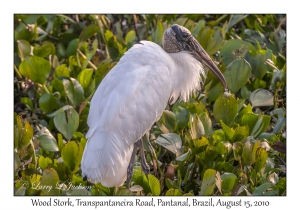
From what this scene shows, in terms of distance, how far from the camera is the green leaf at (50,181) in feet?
15.1

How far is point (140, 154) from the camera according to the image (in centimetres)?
529

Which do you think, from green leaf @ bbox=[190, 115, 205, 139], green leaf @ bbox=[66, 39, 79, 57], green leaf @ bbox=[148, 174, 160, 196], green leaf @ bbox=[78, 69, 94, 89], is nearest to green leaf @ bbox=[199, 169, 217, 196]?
green leaf @ bbox=[148, 174, 160, 196]

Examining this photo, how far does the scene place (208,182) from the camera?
4621 millimetres

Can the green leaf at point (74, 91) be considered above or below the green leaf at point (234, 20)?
below

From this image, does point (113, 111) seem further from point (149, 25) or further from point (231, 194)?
point (149, 25)

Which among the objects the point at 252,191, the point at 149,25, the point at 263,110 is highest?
A: the point at 149,25

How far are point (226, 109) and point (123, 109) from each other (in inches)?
37.0

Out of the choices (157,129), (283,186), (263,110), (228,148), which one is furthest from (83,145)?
(263,110)

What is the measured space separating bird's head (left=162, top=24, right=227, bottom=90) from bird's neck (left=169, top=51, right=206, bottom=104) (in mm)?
44

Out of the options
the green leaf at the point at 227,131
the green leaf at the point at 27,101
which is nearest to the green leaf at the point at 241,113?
the green leaf at the point at 227,131

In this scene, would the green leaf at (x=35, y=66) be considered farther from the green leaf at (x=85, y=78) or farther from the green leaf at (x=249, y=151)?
the green leaf at (x=249, y=151)

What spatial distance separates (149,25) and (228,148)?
2.70 meters

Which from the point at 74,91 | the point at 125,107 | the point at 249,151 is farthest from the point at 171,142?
the point at 74,91

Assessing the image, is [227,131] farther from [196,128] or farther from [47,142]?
[47,142]
